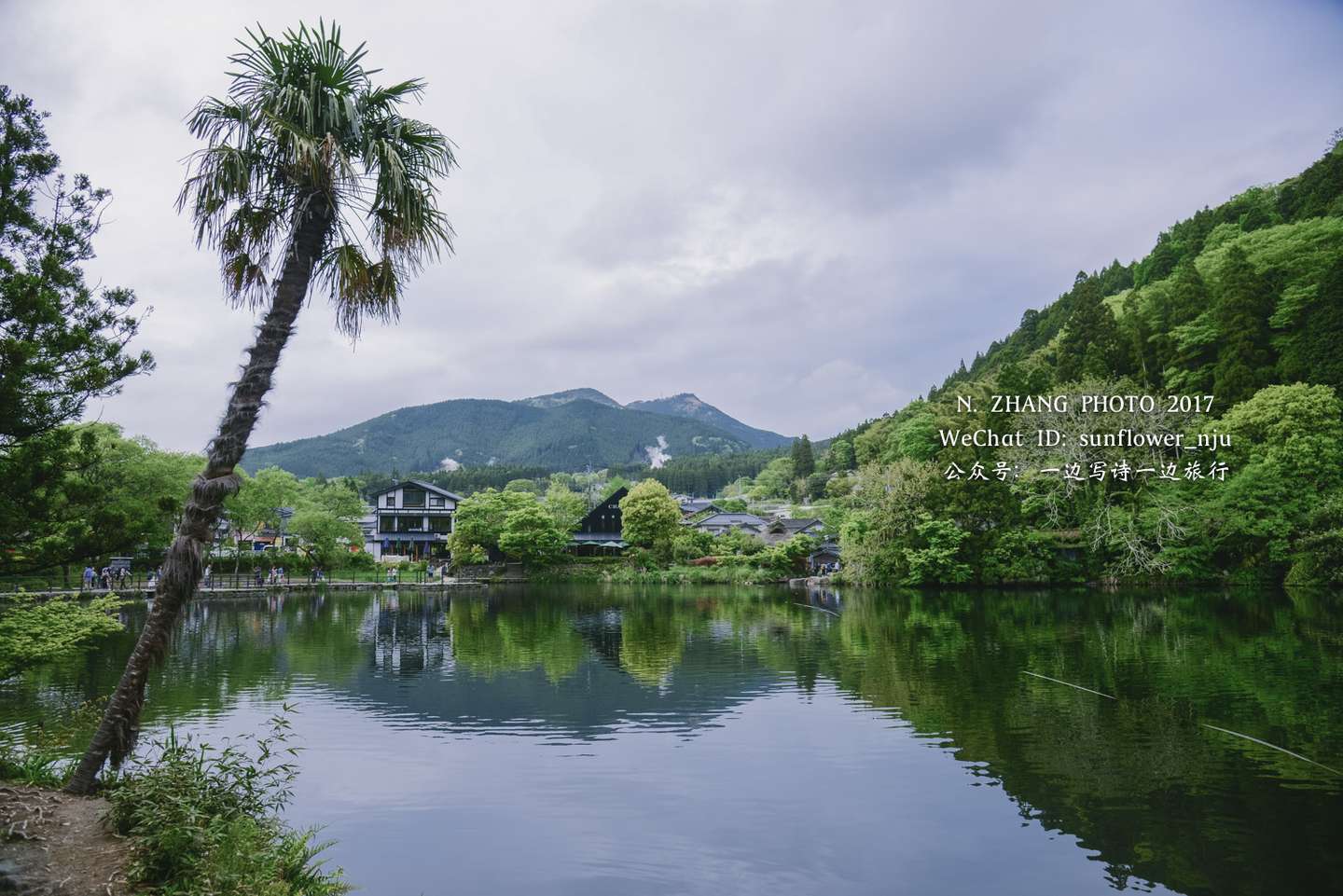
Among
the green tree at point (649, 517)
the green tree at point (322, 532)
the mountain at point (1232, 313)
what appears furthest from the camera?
the green tree at point (649, 517)

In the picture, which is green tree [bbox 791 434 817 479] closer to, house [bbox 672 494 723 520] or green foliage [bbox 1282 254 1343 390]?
house [bbox 672 494 723 520]

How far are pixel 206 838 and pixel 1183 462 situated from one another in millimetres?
40300

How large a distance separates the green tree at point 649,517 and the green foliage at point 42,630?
1668 inches

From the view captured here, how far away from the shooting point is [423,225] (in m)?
7.02

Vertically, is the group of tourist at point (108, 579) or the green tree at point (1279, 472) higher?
the green tree at point (1279, 472)

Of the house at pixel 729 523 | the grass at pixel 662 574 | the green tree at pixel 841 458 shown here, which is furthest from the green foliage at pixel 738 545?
the green tree at pixel 841 458

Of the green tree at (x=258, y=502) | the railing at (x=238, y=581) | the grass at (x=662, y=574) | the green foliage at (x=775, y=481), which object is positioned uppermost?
the green foliage at (x=775, y=481)

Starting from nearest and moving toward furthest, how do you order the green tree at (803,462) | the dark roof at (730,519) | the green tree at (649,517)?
the green tree at (649,517) < the dark roof at (730,519) < the green tree at (803,462)

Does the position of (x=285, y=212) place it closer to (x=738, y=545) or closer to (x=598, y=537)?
(x=738, y=545)

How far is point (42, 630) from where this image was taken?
26.7 ft

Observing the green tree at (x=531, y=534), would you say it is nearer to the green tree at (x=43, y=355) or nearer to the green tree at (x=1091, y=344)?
the green tree at (x=1091, y=344)

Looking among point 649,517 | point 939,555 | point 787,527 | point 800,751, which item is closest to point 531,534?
point 649,517

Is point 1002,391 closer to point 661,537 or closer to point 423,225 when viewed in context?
point 661,537

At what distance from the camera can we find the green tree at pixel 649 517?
51031 mm
